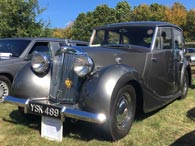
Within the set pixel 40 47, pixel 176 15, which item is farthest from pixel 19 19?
pixel 176 15

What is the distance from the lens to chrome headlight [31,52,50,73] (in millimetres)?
5016

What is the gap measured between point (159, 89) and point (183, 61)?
5.93 feet

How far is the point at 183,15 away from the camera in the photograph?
161 feet

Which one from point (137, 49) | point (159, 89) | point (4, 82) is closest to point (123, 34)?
point (137, 49)

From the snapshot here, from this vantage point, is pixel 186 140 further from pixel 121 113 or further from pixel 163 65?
pixel 163 65

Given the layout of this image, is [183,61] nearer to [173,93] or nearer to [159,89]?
[173,93]

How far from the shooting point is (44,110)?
452 centimetres

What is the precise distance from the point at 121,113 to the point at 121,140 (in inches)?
14.7

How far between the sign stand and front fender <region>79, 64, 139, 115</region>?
1.46 ft

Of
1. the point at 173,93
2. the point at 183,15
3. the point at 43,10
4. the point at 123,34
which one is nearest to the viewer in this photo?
the point at 123,34

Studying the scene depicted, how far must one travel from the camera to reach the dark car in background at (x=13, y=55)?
7.41 meters

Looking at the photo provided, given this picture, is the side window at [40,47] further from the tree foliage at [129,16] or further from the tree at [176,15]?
the tree at [176,15]

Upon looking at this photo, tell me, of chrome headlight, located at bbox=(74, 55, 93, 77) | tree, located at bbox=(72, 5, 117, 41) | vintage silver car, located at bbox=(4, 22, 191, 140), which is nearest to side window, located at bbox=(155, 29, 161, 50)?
vintage silver car, located at bbox=(4, 22, 191, 140)

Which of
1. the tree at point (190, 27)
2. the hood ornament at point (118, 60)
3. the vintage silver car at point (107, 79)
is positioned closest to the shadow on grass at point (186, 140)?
the vintage silver car at point (107, 79)
